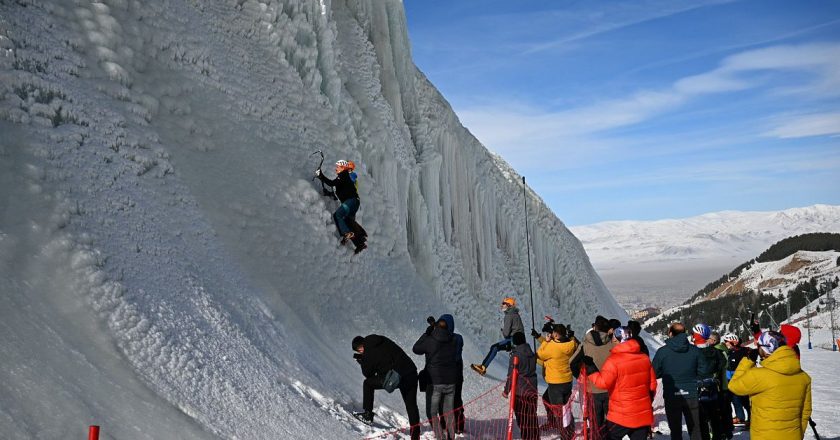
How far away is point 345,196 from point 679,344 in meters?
5.51

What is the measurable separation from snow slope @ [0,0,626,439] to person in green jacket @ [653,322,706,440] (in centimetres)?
Result: 323

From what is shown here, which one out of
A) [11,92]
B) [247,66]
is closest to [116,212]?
[11,92]

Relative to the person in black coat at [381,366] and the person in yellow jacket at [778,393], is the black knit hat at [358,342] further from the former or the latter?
the person in yellow jacket at [778,393]

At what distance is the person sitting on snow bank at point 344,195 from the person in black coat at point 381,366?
3528mm

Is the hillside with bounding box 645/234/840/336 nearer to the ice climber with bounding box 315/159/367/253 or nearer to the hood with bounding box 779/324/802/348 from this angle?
Answer: the ice climber with bounding box 315/159/367/253

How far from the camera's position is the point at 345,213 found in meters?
11.1

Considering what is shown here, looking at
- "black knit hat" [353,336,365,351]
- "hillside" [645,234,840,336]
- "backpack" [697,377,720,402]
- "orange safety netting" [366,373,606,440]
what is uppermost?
"hillside" [645,234,840,336]

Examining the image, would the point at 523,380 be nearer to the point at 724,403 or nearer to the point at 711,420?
the point at 711,420

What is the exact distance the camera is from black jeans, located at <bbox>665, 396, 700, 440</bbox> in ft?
24.4

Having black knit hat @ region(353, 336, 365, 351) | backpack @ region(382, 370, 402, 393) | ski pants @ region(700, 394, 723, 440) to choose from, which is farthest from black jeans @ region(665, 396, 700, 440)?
black knit hat @ region(353, 336, 365, 351)

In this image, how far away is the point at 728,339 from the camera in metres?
9.56

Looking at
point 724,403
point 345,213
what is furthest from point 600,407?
point 345,213

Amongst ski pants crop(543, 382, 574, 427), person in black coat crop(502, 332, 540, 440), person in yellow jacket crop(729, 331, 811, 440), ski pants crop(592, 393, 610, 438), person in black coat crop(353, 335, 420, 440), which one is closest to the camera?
person in yellow jacket crop(729, 331, 811, 440)

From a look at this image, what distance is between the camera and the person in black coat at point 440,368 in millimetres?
7957
